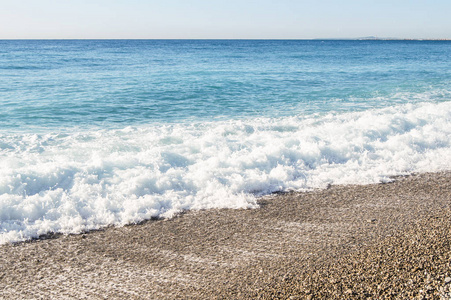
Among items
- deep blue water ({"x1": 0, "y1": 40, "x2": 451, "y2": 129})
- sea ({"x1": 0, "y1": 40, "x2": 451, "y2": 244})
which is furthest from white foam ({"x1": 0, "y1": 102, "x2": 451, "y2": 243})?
deep blue water ({"x1": 0, "y1": 40, "x2": 451, "y2": 129})

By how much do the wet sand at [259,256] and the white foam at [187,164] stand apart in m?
0.58

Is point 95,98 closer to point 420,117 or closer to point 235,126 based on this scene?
point 235,126

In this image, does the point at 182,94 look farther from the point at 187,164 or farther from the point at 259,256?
the point at 259,256

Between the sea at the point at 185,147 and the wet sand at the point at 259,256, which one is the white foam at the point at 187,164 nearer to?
the sea at the point at 185,147

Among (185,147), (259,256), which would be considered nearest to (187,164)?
(185,147)

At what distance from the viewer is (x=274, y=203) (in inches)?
243

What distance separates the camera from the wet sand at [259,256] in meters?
3.80

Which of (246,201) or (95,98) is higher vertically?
(95,98)

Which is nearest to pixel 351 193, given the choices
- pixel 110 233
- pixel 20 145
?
pixel 110 233

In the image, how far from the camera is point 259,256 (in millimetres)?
4512

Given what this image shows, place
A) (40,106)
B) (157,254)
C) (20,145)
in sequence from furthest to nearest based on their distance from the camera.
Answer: (40,106)
(20,145)
(157,254)

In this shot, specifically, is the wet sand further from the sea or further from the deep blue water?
the deep blue water

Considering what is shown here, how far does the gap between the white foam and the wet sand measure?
576 millimetres

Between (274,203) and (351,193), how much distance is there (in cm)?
148
